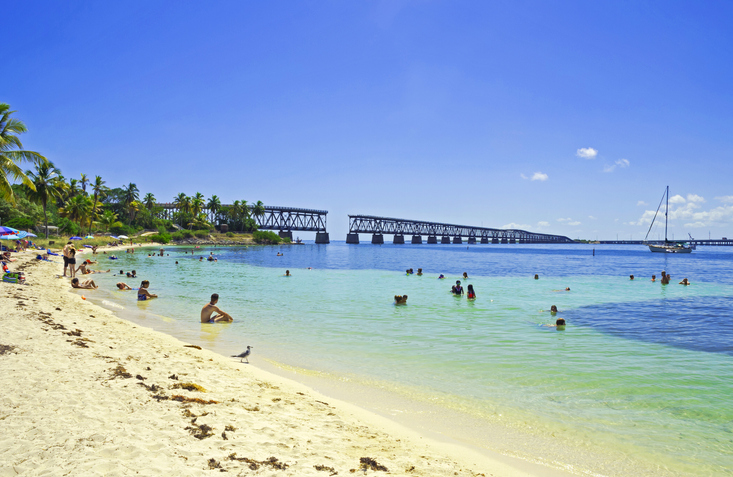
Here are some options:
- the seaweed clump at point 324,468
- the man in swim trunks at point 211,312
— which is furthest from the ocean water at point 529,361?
the seaweed clump at point 324,468

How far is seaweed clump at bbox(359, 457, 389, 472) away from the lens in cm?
444

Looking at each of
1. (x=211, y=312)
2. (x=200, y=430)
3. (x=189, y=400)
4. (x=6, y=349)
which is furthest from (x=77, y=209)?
(x=200, y=430)

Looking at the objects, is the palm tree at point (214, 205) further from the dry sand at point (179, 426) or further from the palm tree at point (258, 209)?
the dry sand at point (179, 426)

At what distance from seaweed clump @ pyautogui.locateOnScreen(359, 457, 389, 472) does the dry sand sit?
0.04ft

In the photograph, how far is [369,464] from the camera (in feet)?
14.9

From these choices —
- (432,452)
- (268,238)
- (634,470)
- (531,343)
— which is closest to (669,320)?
(531,343)

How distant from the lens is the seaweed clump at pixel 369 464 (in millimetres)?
4441

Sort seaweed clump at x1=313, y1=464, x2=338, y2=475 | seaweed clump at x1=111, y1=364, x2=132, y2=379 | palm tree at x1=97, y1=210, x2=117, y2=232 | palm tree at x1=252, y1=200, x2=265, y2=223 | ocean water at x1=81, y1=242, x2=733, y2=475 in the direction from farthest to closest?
palm tree at x1=252, y1=200, x2=265, y2=223 → palm tree at x1=97, y1=210, x2=117, y2=232 → seaweed clump at x1=111, y1=364, x2=132, y2=379 → ocean water at x1=81, y1=242, x2=733, y2=475 → seaweed clump at x1=313, y1=464, x2=338, y2=475

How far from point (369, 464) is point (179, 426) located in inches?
101

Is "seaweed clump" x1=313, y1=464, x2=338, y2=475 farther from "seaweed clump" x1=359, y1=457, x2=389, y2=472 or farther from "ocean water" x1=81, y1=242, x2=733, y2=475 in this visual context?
"ocean water" x1=81, y1=242, x2=733, y2=475

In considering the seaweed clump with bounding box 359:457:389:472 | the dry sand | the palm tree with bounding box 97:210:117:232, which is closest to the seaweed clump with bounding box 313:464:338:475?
the dry sand

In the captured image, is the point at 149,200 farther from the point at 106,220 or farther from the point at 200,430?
the point at 200,430

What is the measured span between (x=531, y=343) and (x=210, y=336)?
10.4m

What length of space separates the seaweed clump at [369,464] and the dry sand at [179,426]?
12 millimetres
